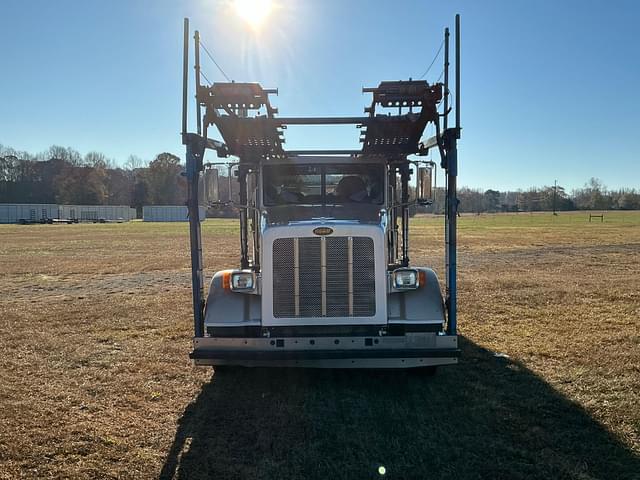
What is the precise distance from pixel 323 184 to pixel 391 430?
10.9ft

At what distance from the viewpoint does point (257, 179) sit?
6.77m

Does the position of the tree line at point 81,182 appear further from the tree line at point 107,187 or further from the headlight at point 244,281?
the headlight at point 244,281

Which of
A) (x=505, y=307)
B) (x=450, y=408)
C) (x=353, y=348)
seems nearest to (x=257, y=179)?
(x=353, y=348)

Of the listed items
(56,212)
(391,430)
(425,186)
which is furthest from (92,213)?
(391,430)

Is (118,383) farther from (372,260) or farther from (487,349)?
(487,349)

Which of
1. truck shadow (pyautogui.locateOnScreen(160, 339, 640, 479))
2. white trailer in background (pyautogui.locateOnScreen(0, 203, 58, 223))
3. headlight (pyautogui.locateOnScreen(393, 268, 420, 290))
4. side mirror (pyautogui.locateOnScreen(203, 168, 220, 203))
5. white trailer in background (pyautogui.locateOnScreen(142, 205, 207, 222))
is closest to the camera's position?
truck shadow (pyautogui.locateOnScreen(160, 339, 640, 479))

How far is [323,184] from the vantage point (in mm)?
6699

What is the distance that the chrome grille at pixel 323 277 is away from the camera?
525 cm

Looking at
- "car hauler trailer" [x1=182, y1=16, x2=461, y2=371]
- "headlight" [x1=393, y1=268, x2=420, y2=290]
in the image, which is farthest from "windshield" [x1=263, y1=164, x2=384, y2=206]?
"headlight" [x1=393, y1=268, x2=420, y2=290]

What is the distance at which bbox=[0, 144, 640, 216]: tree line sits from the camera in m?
108

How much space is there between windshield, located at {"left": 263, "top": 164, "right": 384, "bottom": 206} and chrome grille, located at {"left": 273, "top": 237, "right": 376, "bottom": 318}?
1.50m

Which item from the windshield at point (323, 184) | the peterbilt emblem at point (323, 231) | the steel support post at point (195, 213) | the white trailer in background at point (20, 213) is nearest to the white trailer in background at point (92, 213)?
the white trailer in background at point (20, 213)

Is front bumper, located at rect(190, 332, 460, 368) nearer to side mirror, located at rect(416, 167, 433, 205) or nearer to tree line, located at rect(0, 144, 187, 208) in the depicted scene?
side mirror, located at rect(416, 167, 433, 205)

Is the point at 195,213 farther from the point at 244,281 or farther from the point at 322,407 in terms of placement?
the point at 322,407
